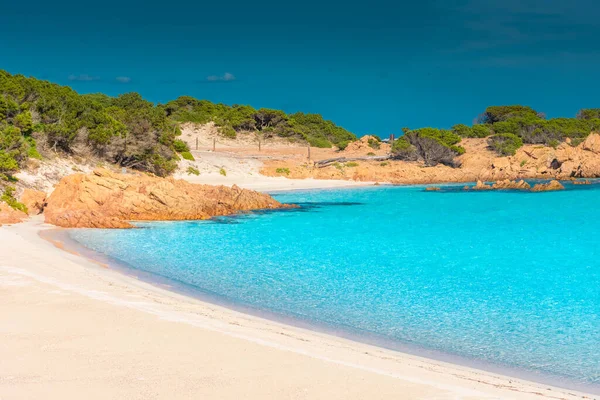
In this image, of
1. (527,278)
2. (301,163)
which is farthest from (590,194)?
(527,278)

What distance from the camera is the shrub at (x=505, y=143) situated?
56509 mm

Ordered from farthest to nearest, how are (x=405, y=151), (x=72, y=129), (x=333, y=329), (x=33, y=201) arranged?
1. (x=405, y=151)
2. (x=72, y=129)
3. (x=33, y=201)
4. (x=333, y=329)

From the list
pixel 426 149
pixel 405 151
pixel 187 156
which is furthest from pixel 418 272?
pixel 426 149

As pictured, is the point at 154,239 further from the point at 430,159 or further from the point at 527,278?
the point at 430,159

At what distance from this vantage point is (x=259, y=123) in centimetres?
6719

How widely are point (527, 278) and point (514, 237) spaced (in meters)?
7.18

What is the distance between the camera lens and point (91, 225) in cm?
1936

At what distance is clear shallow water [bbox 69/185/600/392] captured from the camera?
324 inches

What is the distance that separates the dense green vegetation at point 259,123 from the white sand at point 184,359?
177 feet

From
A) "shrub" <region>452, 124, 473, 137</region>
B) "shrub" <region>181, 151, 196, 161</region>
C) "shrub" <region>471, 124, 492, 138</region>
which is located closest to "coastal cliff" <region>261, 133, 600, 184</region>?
"shrub" <region>181, 151, 196, 161</region>

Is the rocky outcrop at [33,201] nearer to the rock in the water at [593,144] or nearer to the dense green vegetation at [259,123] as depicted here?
the dense green vegetation at [259,123]

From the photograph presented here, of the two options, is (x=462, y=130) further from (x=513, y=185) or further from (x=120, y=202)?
(x=120, y=202)

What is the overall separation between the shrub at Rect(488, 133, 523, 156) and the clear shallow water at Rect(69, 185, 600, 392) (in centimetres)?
3122

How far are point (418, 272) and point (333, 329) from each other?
5.10 m
